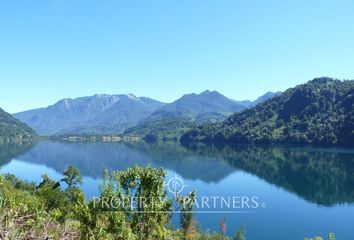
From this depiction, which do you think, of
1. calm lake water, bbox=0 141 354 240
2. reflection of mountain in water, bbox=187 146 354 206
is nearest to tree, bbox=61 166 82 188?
Result: calm lake water, bbox=0 141 354 240

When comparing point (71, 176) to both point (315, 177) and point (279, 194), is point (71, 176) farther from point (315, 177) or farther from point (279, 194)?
point (315, 177)

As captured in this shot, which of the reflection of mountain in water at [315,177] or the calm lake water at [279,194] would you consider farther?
the reflection of mountain in water at [315,177]

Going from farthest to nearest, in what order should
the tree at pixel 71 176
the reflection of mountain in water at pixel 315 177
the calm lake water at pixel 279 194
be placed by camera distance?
the reflection of mountain in water at pixel 315 177
the tree at pixel 71 176
the calm lake water at pixel 279 194

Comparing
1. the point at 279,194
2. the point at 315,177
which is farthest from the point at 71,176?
the point at 315,177

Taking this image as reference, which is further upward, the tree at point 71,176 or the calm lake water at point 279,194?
the tree at point 71,176

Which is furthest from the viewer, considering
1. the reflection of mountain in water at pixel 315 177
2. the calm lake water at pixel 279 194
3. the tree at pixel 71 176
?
the reflection of mountain in water at pixel 315 177

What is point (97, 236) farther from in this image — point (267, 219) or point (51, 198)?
point (267, 219)

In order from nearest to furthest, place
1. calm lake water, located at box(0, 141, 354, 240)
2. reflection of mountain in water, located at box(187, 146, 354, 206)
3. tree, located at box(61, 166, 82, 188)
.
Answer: calm lake water, located at box(0, 141, 354, 240) → tree, located at box(61, 166, 82, 188) → reflection of mountain in water, located at box(187, 146, 354, 206)

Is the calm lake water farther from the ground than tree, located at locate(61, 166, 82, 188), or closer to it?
closer to it

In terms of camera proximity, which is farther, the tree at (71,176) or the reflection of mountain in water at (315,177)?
the reflection of mountain in water at (315,177)

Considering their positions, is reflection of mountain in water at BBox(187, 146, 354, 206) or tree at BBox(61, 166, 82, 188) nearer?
tree at BBox(61, 166, 82, 188)

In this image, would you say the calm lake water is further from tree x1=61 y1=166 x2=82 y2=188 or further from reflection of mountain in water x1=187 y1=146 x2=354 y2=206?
tree x1=61 y1=166 x2=82 y2=188

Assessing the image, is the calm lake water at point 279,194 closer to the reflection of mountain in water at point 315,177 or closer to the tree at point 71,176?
the reflection of mountain in water at point 315,177

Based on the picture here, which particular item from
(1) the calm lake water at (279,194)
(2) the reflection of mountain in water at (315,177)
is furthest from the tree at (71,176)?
(2) the reflection of mountain in water at (315,177)
